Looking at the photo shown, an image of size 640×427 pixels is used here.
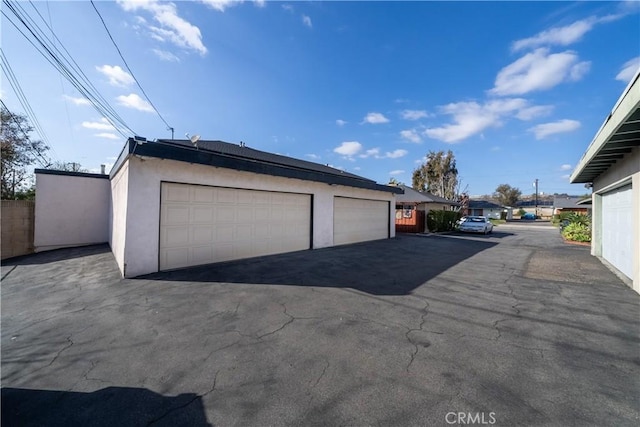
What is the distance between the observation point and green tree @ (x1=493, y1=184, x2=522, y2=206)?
180ft

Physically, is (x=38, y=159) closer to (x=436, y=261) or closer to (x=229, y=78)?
(x=229, y=78)

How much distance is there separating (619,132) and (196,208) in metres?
9.02

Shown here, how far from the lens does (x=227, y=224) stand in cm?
745

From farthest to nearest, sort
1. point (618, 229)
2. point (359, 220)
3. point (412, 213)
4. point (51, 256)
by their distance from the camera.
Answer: point (412, 213), point (359, 220), point (51, 256), point (618, 229)

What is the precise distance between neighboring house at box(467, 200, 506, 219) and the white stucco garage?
4543 centimetres

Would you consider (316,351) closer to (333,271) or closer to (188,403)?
(188,403)

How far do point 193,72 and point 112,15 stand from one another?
8.53 ft

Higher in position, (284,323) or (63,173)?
(63,173)

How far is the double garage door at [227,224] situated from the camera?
20.9 ft

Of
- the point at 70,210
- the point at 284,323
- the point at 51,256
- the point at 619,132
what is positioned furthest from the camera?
the point at 70,210

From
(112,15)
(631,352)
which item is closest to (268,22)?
(112,15)

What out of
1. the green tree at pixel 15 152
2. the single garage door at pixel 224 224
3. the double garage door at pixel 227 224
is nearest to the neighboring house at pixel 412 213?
the double garage door at pixel 227 224

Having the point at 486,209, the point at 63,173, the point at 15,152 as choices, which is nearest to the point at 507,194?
the point at 486,209

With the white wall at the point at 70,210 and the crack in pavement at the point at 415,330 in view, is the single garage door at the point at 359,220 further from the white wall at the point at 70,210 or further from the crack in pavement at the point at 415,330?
the white wall at the point at 70,210
